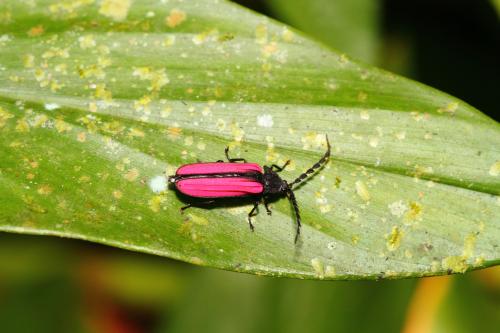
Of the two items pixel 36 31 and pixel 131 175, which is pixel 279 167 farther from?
pixel 36 31

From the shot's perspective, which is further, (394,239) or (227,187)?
(227,187)

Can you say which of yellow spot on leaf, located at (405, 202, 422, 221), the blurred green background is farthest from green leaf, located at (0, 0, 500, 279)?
the blurred green background

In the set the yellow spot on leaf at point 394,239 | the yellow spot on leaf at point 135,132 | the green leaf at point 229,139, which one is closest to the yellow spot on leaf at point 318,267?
the green leaf at point 229,139

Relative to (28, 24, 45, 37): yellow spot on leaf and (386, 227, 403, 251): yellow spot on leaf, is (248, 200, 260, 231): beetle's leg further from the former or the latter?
(28, 24, 45, 37): yellow spot on leaf


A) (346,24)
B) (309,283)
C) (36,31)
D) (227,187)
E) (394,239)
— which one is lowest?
(309,283)

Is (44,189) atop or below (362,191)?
below

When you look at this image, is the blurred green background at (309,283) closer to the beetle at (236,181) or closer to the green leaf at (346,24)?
the green leaf at (346,24)

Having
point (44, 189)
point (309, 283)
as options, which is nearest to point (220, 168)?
point (44, 189)
